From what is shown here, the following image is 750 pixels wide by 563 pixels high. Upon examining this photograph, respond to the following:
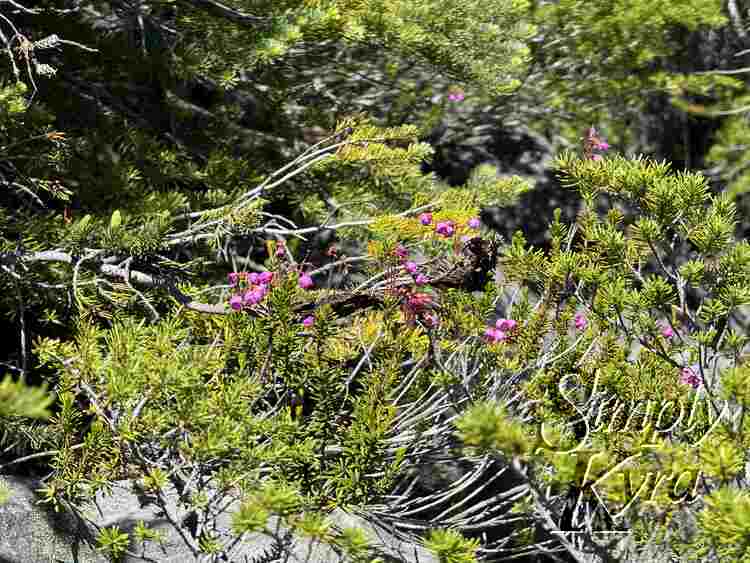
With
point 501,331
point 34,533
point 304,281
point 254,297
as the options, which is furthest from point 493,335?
point 34,533

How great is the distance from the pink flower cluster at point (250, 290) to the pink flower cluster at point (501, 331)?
24.2 inches

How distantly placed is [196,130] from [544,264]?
1.97 metres

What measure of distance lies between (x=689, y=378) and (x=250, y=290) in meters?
1.24

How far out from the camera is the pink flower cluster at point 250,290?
2086 mm

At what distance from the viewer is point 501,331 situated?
228 centimetres

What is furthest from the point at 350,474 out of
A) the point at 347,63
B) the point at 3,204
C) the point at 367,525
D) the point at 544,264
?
the point at 347,63

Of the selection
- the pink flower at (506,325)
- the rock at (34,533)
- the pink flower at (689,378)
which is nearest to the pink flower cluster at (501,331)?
the pink flower at (506,325)

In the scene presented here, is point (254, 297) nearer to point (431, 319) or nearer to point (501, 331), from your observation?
point (431, 319)

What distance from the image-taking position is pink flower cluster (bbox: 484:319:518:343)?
7.36 feet

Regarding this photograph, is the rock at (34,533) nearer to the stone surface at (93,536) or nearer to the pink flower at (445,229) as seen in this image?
the stone surface at (93,536)

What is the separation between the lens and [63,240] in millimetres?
2525

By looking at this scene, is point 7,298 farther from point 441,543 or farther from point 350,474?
point 441,543

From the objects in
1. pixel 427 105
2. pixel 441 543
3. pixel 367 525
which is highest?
pixel 441 543

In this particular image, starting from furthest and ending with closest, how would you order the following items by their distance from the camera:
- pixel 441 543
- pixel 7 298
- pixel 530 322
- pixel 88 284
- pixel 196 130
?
pixel 196 130 → pixel 7 298 → pixel 88 284 → pixel 530 322 → pixel 441 543
